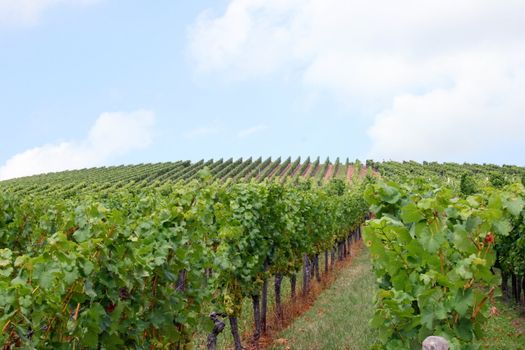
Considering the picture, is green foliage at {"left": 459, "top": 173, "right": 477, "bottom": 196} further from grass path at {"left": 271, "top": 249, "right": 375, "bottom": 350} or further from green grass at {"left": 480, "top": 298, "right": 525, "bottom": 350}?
grass path at {"left": 271, "top": 249, "right": 375, "bottom": 350}

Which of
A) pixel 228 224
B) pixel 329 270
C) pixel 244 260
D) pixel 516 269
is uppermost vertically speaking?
pixel 228 224

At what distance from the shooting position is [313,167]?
95562 mm

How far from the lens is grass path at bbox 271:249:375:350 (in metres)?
10.0

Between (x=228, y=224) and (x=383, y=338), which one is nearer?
(x=383, y=338)

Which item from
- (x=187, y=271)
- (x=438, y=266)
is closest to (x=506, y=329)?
(x=187, y=271)

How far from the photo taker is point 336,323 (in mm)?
11531

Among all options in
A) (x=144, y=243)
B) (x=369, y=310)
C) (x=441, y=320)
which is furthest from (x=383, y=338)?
(x=369, y=310)

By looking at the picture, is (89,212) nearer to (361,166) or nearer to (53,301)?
(53,301)

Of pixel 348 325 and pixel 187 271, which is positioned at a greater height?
pixel 187 271

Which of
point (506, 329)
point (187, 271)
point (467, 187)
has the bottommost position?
point (506, 329)

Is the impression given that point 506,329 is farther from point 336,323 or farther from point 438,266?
point 438,266

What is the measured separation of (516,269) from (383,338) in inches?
394

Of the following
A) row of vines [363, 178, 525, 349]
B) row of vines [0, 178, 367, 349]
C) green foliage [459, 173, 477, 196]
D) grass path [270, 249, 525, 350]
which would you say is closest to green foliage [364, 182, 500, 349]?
row of vines [363, 178, 525, 349]

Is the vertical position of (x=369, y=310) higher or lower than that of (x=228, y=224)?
lower
